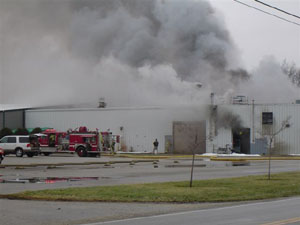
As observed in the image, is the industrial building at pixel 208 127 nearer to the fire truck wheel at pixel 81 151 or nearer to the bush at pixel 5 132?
the bush at pixel 5 132

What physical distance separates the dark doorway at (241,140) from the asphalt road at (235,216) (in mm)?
36317

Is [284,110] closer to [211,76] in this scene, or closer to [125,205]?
[211,76]

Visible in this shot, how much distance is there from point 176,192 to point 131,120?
3771cm

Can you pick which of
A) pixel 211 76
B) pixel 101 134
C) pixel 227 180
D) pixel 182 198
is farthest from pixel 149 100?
pixel 182 198

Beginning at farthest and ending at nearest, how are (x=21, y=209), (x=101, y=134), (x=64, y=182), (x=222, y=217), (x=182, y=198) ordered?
(x=101, y=134)
(x=64, y=182)
(x=182, y=198)
(x=21, y=209)
(x=222, y=217)

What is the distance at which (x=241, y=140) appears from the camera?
164 feet

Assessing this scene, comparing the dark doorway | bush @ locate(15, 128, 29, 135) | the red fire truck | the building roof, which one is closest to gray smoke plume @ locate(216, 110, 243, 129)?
the dark doorway

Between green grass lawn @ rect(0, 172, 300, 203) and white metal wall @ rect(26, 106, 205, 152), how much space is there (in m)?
30.2

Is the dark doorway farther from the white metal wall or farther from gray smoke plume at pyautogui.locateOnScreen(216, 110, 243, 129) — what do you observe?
the white metal wall

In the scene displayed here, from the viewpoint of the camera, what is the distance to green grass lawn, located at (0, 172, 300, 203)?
13.6m

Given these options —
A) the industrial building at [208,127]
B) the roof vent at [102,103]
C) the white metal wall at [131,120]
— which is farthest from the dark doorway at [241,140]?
the roof vent at [102,103]

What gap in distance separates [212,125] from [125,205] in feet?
116

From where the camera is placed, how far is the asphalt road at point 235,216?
9883mm

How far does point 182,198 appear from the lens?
1365 centimetres
